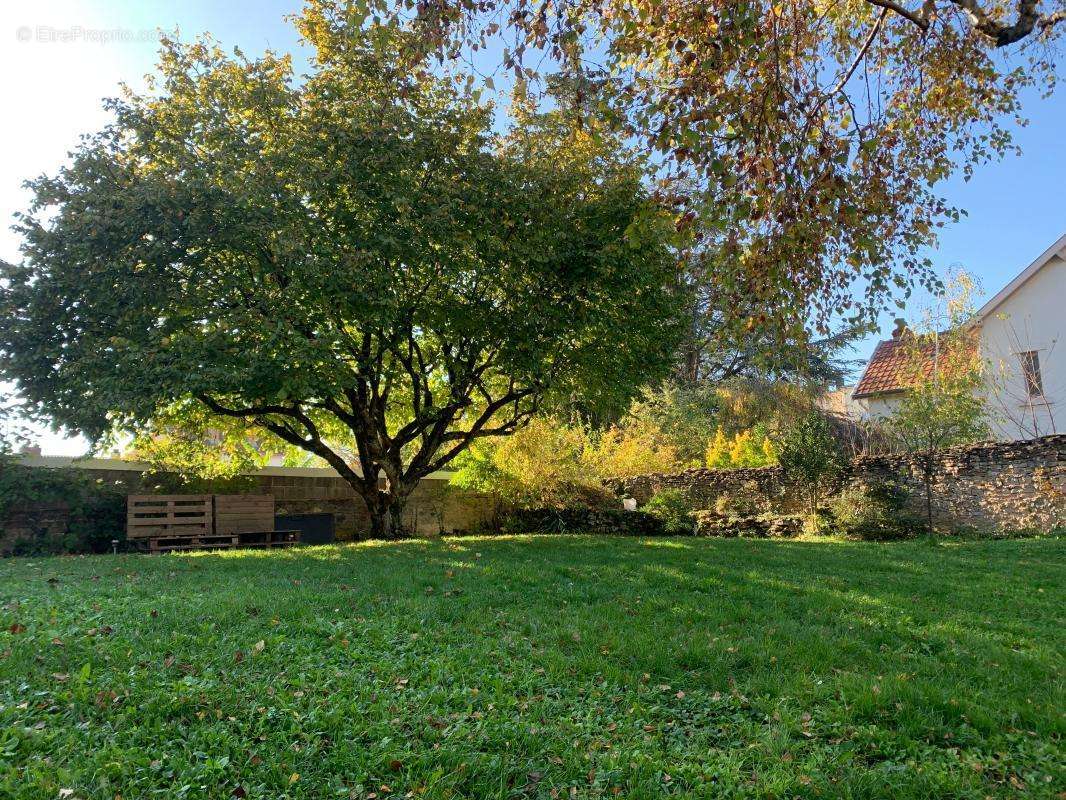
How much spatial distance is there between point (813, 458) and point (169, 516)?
43.7 ft

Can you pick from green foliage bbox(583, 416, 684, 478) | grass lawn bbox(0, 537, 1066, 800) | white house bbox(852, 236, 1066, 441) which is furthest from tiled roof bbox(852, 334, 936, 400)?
grass lawn bbox(0, 537, 1066, 800)

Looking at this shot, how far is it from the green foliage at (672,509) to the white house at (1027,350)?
23.4 feet

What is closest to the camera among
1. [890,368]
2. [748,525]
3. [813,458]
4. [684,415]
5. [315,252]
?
[315,252]

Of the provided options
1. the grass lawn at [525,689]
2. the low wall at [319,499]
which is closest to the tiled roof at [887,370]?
the low wall at [319,499]

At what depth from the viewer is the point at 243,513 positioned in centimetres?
1334

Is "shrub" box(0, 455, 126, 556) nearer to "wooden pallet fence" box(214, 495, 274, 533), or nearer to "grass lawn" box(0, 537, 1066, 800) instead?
"wooden pallet fence" box(214, 495, 274, 533)

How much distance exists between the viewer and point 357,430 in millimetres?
12727

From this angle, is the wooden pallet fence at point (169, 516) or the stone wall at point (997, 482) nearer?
the wooden pallet fence at point (169, 516)

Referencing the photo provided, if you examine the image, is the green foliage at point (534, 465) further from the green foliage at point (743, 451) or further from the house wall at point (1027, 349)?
the house wall at point (1027, 349)

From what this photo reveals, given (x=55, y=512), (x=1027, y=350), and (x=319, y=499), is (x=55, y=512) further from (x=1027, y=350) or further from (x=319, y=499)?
(x=1027, y=350)

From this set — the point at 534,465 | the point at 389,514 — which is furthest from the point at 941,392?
the point at 389,514

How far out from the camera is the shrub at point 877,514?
1312cm

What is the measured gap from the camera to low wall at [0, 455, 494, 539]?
1143 centimetres

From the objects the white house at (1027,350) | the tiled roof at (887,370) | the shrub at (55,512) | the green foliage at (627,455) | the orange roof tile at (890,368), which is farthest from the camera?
the tiled roof at (887,370)
